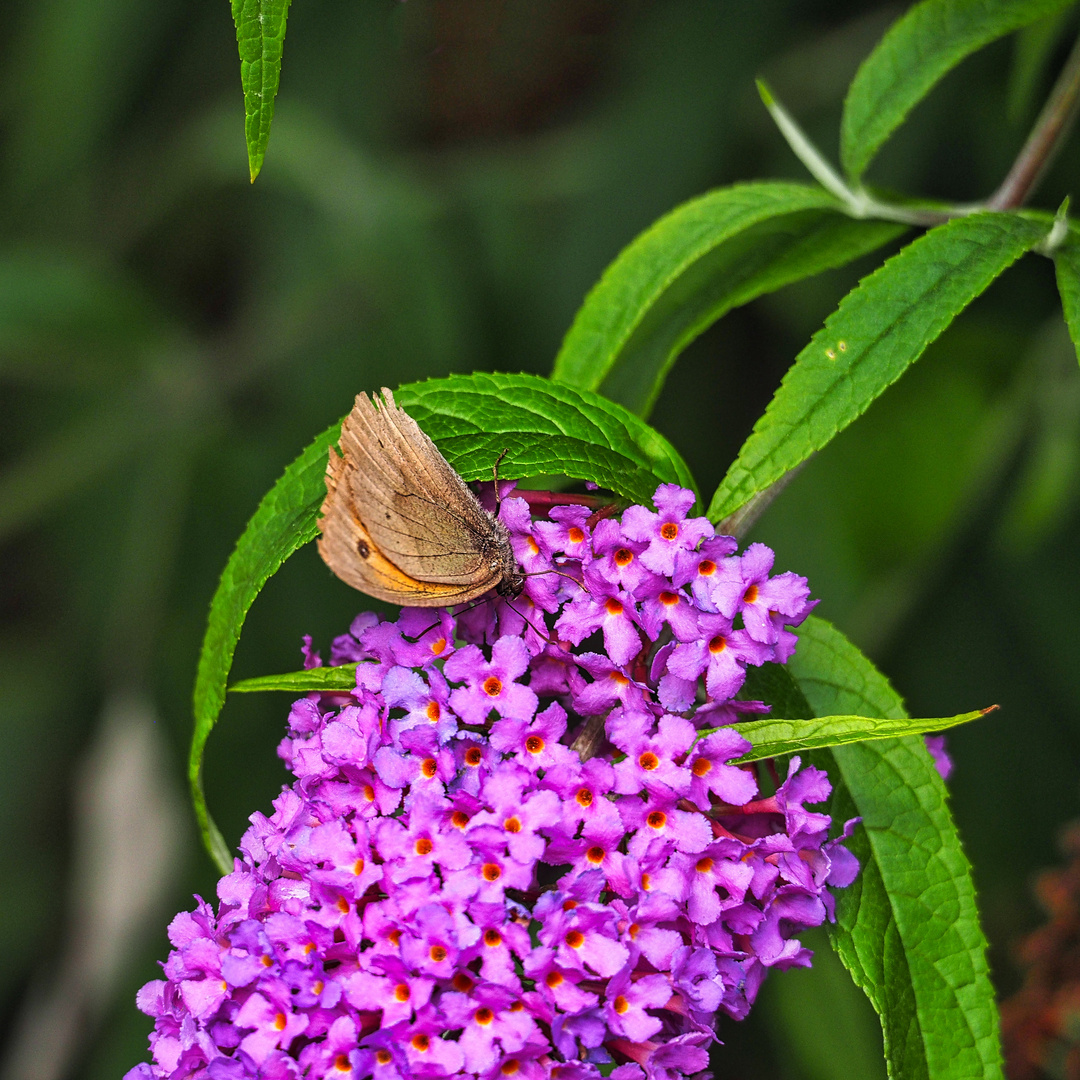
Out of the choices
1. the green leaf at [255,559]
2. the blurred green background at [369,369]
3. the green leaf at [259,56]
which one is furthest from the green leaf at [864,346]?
the blurred green background at [369,369]

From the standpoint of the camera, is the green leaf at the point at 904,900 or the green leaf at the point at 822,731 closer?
the green leaf at the point at 822,731

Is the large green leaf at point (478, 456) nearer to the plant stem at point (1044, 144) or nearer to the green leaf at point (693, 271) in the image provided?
the green leaf at point (693, 271)

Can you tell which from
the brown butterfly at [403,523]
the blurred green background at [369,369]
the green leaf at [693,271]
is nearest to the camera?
the brown butterfly at [403,523]

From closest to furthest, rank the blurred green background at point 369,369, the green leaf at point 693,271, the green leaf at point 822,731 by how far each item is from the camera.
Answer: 1. the green leaf at point 822,731
2. the green leaf at point 693,271
3. the blurred green background at point 369,369

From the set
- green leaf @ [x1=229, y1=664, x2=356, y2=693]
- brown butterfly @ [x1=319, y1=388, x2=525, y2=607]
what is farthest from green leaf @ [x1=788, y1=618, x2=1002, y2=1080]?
green leaf @ [x1=229, y1=664, x2=356, y2=693]

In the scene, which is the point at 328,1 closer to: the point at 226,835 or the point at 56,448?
the point at 56,448

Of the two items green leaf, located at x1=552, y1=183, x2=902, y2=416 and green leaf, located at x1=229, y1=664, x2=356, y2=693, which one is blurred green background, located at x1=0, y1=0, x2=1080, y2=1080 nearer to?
green leaf, located at x1=552, y1=183, x2=902, y2=416

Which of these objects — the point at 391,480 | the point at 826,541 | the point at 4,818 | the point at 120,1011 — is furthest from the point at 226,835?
the point at 391,480
